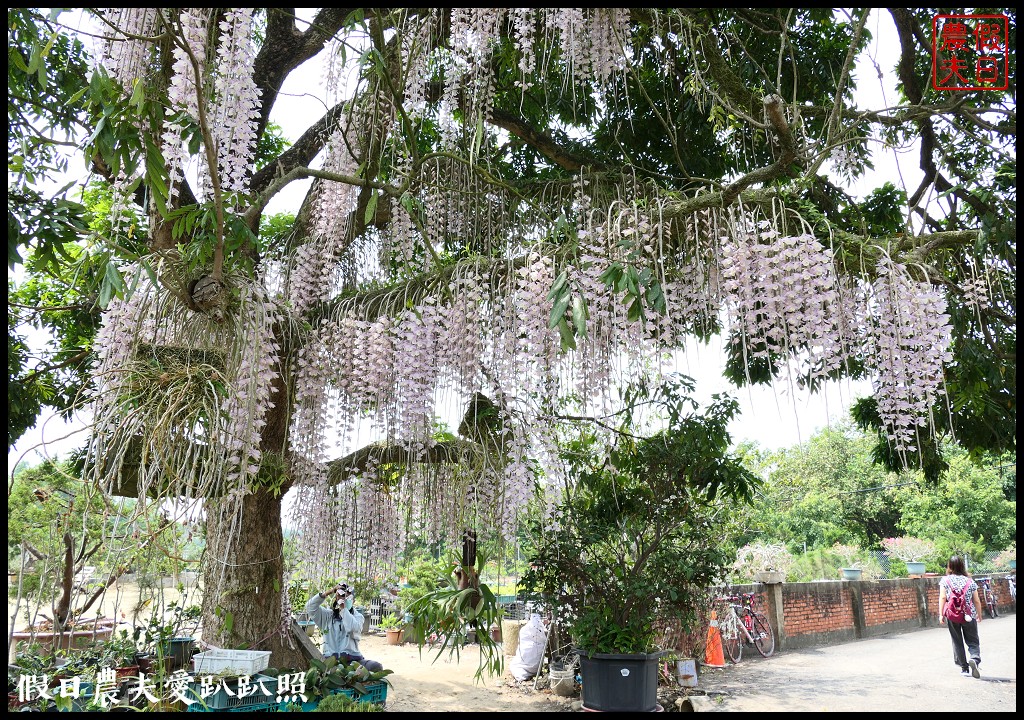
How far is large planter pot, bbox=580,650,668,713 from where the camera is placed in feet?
14.3

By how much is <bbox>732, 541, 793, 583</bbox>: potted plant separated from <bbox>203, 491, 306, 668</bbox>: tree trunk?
4.48m

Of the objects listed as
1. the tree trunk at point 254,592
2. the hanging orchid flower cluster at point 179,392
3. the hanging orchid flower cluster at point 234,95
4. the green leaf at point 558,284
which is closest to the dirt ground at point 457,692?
the tree trunk at point 254,592

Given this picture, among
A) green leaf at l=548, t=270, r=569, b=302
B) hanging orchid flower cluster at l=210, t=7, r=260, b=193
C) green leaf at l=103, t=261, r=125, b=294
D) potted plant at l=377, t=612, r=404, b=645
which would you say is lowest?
potted plant at l=377, t=612, r=404, b=645

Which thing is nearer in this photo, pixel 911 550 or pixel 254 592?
pixel 254 592

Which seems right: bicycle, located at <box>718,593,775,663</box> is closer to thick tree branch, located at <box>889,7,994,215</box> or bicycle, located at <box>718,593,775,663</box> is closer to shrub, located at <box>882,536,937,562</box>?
thick tree branch, located at <box>889,7,994,215</box>

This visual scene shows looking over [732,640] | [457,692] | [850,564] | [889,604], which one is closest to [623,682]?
[457,692]

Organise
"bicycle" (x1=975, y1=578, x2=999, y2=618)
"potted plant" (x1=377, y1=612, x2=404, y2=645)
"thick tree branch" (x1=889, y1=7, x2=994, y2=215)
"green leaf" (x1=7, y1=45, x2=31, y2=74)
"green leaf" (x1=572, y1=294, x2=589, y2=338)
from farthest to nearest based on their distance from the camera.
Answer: "bicycle" (x1=975, y1=578, x2=999, y2=618)
"potted plant" (x1=377, y1=612, x2=404, y2=645)
"thick tree branch" (x1=889, y1=7, x2=994, y2=215)
"green leaf" (x1=7, y1=45, x2=31, y2=74)
"green leaf" (x1=572, y1=294, x2=589, y2=338)

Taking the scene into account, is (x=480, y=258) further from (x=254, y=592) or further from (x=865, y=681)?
(x=865, y=681)

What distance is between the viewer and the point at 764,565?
8.01m

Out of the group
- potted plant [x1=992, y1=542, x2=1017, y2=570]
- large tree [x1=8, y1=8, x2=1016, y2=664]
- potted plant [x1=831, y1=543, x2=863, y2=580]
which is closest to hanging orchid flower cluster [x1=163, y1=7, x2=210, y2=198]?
large tree [x1=8, y1=8, x2=1016, y2=664]

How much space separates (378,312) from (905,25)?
3091 mm

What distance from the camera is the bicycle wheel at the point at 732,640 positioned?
671cm

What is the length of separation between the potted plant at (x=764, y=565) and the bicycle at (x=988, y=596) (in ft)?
9.54

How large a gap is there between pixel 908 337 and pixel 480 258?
2.00 m
